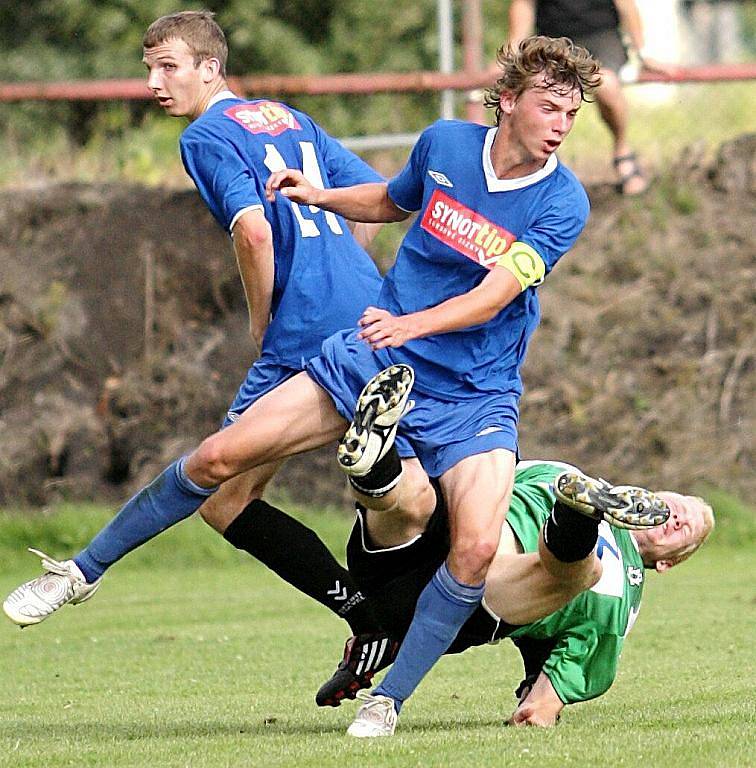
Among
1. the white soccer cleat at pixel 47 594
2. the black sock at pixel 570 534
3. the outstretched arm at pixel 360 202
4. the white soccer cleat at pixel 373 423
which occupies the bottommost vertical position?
the white soccer cleat at pixel 47 594

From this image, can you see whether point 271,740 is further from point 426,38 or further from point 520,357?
point 426,38

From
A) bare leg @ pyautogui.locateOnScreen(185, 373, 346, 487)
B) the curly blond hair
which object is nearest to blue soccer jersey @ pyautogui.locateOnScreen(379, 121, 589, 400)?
the curly blond hair

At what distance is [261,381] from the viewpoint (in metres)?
6.57

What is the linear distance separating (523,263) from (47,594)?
2.03 meters

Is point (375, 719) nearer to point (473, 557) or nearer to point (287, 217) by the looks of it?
point (473, 557)

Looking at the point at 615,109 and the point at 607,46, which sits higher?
the point at 607,46

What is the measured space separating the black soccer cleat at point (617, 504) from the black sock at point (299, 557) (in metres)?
1.41

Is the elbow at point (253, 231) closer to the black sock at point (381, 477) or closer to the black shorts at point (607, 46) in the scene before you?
the black sock at point (381, 477)

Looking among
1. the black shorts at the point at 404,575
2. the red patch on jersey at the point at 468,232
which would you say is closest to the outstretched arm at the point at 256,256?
the red patch on jersey at the point at 468,232

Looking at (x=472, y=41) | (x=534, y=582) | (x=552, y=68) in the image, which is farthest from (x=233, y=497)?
(x=472, y=41)

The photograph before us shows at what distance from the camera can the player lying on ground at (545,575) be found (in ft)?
17.8

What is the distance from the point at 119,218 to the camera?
1427cm

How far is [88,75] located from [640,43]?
8.57m

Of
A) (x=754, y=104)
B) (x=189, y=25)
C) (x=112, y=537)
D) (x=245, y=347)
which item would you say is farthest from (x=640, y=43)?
(x=112, y=537)
